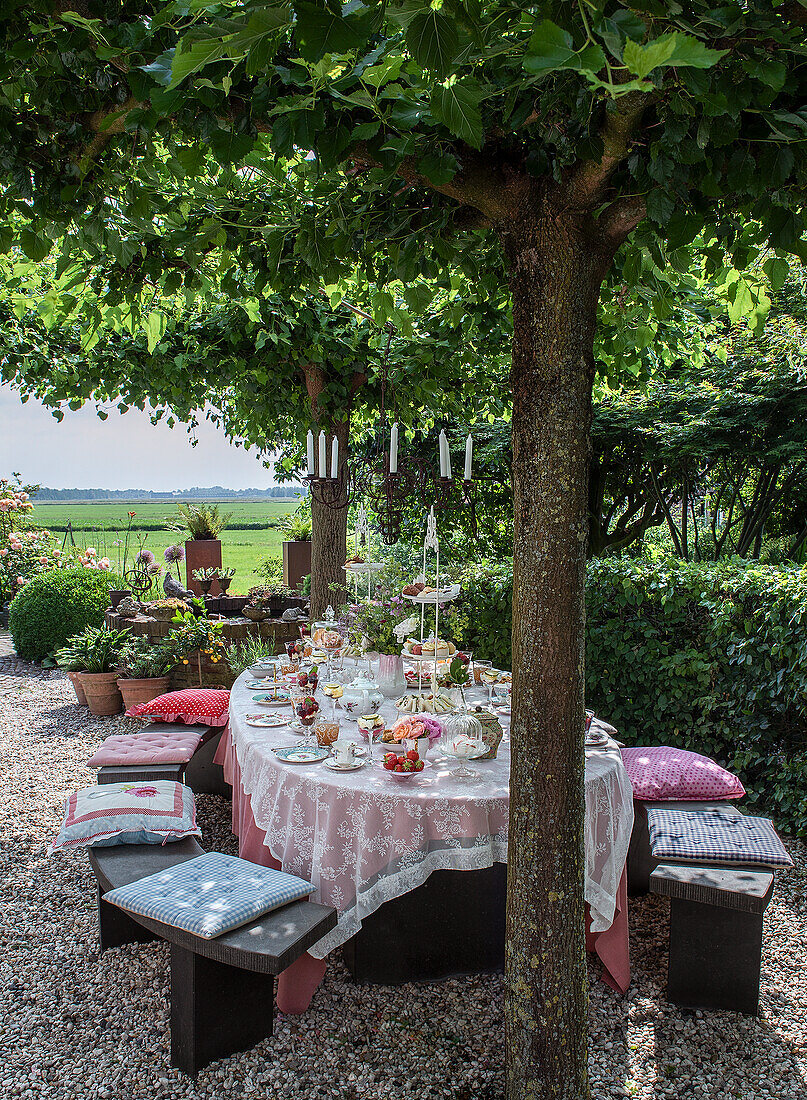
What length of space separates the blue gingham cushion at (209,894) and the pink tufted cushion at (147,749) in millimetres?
1259

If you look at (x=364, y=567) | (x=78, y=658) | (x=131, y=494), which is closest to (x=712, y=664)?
(x=364, y=567)

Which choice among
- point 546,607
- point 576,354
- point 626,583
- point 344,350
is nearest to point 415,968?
point 546,607

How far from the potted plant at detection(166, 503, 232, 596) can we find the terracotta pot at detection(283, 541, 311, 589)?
38.8 inches

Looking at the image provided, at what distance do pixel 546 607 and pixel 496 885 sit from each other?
1.42 metres

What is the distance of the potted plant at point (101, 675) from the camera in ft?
21.9

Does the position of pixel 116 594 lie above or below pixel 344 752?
above

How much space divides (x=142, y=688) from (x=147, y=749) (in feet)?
8.53

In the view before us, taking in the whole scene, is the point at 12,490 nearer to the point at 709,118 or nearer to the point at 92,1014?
the point at 92,1014

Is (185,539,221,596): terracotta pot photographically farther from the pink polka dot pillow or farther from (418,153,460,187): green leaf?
(418,153,460,187): green leaf

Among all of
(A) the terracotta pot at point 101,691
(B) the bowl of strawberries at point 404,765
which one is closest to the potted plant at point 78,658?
(A) the terracotta pot at point 101,691

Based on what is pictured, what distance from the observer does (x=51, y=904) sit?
11.5 ft

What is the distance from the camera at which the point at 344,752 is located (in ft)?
9.51

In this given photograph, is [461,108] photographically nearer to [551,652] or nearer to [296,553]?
[551,652]

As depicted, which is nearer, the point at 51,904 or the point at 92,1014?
the point at 92,1014
